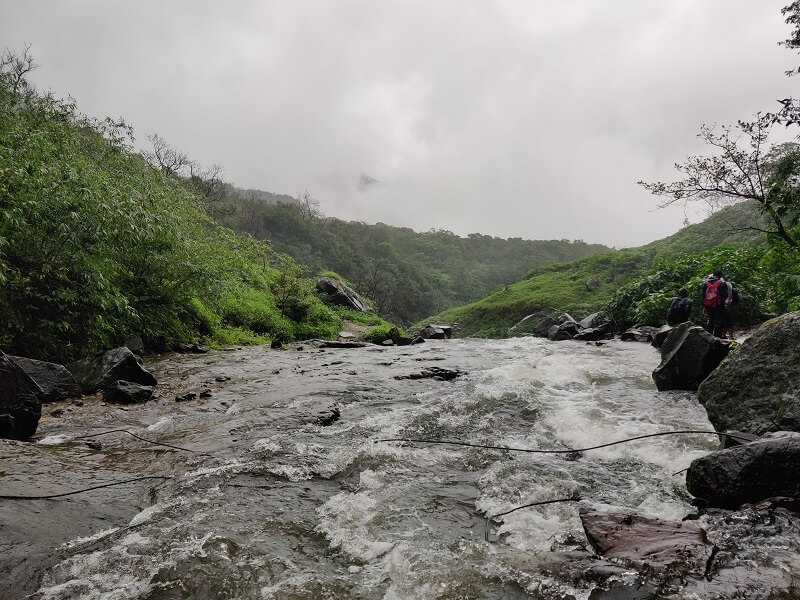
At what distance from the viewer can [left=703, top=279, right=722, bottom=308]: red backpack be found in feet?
44.2

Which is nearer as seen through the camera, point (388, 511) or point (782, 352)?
point (388, 511)

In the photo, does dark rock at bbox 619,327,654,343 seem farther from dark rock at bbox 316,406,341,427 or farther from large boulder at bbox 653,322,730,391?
dark rock at bbox 316,406,341,427

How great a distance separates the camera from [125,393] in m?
8.04

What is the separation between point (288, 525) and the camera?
3.86 metres

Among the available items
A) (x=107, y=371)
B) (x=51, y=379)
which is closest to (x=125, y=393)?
(x=107, y=371)

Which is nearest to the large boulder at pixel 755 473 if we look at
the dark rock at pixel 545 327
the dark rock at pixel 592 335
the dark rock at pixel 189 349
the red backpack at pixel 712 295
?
the red backpack at pixel 712 295

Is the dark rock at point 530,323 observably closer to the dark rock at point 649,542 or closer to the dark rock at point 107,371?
the dark rock at point 107,371

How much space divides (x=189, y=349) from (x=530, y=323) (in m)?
24.2

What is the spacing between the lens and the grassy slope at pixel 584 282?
116 ft

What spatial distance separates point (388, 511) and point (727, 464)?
3.20m

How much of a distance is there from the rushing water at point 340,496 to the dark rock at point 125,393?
1.10 feet

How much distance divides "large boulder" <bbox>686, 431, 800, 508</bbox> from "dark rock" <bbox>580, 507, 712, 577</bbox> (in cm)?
56

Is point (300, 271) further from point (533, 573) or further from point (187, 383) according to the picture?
point (533, 573)

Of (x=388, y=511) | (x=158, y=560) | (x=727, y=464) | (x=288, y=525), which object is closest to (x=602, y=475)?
(x=727, y=464)
